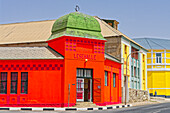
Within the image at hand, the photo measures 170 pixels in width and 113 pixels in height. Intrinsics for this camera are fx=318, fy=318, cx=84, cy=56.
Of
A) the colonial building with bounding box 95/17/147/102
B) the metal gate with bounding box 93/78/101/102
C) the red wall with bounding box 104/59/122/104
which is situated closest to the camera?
the metal gate with bounding box 93/78/101/102

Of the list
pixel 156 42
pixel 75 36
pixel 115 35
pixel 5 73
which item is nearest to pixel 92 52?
pixel 75 36

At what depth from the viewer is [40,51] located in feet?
104

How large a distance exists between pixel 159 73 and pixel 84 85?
117 feet

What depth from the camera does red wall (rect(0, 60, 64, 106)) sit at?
1152 inches

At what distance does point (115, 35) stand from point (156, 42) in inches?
1169

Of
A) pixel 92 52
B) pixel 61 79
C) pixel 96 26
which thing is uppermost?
pixel 96 26

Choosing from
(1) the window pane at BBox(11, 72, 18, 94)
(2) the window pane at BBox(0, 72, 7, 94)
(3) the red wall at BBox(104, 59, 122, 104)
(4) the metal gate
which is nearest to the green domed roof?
(4) the metal gate

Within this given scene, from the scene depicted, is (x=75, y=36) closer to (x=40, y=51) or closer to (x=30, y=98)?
(x=40, y=51)

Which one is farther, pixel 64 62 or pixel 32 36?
pixel 32 36

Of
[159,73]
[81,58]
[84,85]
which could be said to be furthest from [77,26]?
[159,73]

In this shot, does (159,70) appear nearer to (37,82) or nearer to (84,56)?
(84,56)

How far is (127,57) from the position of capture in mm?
35062

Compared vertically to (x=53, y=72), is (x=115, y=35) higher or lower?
higher

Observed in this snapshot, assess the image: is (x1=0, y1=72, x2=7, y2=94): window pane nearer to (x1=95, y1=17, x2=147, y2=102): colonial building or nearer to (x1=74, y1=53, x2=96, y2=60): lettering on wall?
(x1=74, y1=53, x2=96, y2=60): lettering on wall
